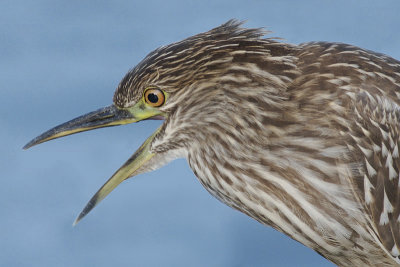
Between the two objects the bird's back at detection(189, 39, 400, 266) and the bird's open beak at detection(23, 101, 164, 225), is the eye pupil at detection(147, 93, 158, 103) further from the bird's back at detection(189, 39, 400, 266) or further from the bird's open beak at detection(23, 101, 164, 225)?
the bird's back at detection(189, 39, 400, 266)

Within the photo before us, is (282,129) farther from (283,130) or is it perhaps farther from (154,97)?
(154,97)

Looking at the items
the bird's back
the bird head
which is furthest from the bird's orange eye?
the bird's back

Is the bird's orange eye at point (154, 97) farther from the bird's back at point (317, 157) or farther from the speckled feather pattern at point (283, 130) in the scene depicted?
the bird's back at point (317, 157)

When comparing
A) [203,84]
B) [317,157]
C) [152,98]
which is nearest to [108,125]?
[152,98]

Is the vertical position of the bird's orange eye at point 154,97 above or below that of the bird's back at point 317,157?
above

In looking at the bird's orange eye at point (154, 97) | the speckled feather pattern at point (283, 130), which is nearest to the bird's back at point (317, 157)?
the speckled feather pattern at point (283, 130)

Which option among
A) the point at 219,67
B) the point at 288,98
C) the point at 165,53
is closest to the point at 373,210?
the point at 288,98

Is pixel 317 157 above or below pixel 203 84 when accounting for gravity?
below
